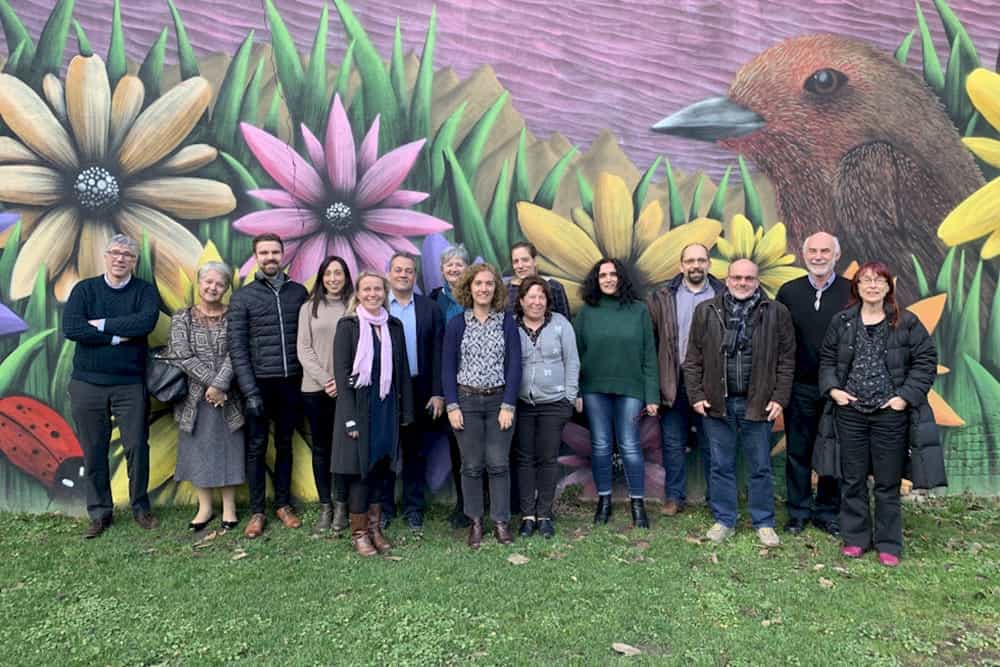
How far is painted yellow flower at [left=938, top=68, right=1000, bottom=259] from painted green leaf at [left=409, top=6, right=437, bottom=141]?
13.6ft

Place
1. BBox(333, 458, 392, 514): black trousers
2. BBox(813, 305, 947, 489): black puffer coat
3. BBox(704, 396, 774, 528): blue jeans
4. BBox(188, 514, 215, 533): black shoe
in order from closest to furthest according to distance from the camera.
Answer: BBox(813, 305, 947, 489): black puffer coat
BBox(333, 458, 392, 514): black trousers
BBox(704, 396, 774, 528): blue jeans
BBox(188, 514, 215, 533): black shoe

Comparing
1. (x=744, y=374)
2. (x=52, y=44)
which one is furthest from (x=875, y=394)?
(x=52, y=44)

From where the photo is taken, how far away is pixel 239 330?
3957mm

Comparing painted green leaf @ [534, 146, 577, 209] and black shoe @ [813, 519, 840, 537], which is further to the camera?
painted green leaf @ [534, 146, 577, 209]

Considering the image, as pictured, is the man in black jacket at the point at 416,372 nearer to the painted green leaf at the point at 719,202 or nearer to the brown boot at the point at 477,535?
the brown boot at the point at 477,535

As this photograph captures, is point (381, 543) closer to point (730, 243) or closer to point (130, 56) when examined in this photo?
point (730, 243)

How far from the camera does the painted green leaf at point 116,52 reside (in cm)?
466

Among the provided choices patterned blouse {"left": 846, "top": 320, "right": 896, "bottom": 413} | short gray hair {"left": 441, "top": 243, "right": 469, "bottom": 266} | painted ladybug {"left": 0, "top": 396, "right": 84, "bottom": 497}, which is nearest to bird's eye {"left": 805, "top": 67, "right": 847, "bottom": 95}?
patterned blouse {"left": 846, "top": 320, "right": 896, "bottom": 413}

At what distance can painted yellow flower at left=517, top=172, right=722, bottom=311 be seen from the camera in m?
4.89

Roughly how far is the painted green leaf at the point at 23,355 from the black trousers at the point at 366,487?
2746 millimetres

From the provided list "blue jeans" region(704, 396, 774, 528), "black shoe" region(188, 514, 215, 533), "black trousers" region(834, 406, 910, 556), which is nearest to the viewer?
"black trousers" region(834, 406, 910, 556)

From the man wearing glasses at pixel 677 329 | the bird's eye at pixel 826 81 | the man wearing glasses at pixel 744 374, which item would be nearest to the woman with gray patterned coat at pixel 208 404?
the man wearing glasses at pixel 677 329

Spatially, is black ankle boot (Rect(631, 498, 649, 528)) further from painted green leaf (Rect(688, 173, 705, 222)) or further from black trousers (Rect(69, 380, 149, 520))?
black trousers (Rect(69, 380, 149, 520))

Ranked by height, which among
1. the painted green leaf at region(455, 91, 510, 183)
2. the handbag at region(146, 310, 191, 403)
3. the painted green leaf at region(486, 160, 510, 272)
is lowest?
the handbag at region(146, 310, 191, 403)
